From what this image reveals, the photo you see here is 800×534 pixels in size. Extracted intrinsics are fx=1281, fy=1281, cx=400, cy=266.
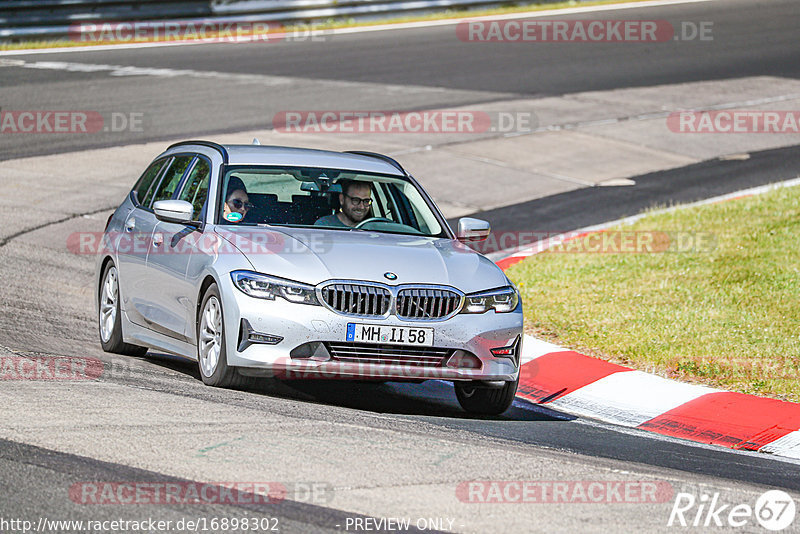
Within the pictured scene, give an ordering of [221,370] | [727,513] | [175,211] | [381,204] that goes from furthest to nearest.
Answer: [381,204]
[175,211]
[221,370]
[727,513]

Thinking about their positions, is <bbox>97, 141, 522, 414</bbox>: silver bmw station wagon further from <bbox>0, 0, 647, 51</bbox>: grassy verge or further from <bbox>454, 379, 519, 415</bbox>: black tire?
<bbox>0, 0, 647, 51</bbox>: grassy verge

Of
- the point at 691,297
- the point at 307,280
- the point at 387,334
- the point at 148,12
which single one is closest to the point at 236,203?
the point at 307,280

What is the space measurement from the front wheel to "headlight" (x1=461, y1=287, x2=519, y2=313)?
1489mm

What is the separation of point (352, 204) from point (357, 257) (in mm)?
1120

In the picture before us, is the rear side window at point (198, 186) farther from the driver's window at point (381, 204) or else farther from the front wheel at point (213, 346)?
the driver's window at point (381, 204)

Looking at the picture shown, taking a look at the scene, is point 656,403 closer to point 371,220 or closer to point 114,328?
point 371,220

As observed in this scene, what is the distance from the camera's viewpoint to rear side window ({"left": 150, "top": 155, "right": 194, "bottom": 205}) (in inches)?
381

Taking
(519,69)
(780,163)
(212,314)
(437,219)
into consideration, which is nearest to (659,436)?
(437,219)

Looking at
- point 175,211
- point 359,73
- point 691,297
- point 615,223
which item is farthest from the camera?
point 359,73

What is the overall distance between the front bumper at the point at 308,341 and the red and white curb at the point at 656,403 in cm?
135

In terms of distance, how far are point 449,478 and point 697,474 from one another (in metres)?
1.56

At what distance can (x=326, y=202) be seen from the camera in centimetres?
904

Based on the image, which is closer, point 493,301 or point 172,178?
point 493,301

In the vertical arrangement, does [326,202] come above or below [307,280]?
above
